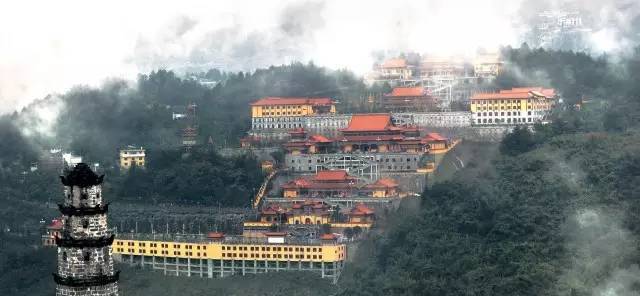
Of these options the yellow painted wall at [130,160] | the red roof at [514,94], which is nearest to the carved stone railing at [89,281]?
the red roof at [514,94]

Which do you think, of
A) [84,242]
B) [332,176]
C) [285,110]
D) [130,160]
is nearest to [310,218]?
[332,176]

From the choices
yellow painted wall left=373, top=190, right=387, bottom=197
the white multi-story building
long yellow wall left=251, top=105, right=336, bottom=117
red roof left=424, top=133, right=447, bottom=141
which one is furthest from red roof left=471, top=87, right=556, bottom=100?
yellow painted wall left=373, top=190, right=387, bottom=197

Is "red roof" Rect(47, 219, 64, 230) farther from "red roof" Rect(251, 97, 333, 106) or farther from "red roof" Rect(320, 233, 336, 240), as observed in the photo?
"red roof" Rect(251, 97, 333, 106)

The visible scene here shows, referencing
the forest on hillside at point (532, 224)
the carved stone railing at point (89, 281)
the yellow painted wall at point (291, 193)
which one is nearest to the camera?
the carved stone railing at point (89, 281)

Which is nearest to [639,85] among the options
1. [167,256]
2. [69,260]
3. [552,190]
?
[552,190]

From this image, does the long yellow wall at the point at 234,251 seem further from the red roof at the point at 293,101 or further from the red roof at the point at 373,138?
the red roof at the point at 293,101

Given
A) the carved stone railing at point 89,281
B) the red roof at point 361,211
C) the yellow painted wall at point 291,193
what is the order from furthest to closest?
the yellow painted wall at point 291,193
the red roof at point 361,211
the carved stone railing at point 89,281

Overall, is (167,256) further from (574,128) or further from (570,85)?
(570,85)
